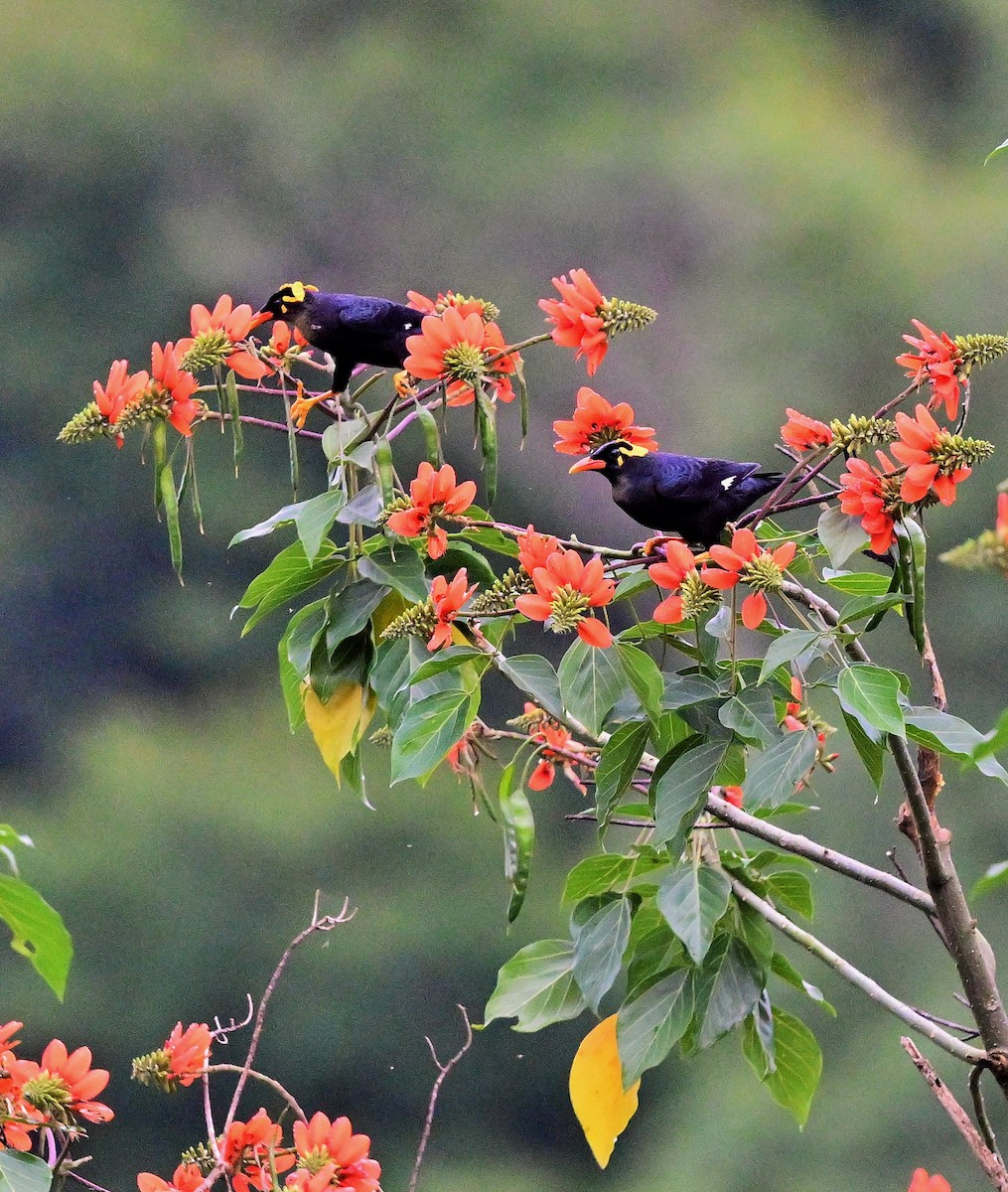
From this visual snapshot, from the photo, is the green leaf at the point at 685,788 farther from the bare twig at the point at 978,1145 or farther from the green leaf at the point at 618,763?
the bare twig at the point at 978,1145

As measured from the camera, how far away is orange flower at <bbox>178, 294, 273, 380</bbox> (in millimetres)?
850

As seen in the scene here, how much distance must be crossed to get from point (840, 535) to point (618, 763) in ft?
0.65

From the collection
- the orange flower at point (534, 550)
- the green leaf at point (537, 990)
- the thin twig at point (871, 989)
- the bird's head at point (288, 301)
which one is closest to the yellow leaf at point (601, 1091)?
the green leaf at point (537, 990)

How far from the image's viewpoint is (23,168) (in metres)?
1.92

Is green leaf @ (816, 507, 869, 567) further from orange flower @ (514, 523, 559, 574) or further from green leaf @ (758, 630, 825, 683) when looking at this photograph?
→ orange flower @ (514, 523, 559, 574)

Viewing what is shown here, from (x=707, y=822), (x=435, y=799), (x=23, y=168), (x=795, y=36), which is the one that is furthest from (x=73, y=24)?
(x=707, y=822)

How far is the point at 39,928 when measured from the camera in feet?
1.96

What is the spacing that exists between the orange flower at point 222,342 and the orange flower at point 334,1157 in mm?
482

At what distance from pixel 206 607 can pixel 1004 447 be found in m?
1.21

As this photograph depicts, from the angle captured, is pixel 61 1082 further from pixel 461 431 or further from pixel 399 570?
pixel 461 431

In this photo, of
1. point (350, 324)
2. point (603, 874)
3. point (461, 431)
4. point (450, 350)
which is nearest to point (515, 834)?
point (603, 874)

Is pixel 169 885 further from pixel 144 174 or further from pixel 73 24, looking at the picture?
pixel 73 24

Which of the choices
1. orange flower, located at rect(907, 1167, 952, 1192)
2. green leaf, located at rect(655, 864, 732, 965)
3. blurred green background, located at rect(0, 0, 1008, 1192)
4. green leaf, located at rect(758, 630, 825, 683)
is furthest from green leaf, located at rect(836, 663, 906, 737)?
blurred green background, located at rect(0, 0, 1008, 1192)

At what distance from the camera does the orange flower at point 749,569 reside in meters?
0.72
